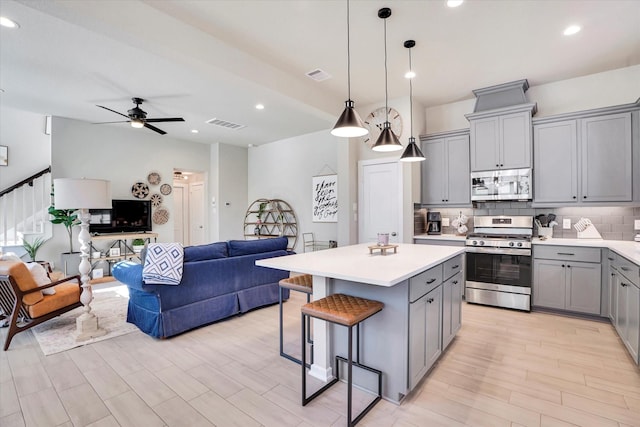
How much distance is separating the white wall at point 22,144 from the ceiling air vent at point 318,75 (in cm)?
601

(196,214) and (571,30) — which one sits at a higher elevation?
(571,30)

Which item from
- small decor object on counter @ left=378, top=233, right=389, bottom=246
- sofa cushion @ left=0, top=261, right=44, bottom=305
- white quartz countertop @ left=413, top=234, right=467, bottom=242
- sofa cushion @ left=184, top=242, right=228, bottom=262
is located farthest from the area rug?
white quartz countertop @ left=413, top=234, right=467, bottom=242

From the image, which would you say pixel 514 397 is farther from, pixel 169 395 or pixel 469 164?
pixel 469 164

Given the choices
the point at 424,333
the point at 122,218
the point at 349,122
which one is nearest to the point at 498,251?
the point at 424,333

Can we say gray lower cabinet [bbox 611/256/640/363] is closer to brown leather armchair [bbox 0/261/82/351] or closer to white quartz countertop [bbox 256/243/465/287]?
white quartz countertop [bbox 256/243/465/287]

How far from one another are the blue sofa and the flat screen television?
11.0ft

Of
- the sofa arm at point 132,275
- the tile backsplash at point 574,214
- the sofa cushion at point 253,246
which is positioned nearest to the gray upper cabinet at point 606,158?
the tile backsplash at point 574,214

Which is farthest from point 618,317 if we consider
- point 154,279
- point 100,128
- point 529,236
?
point 100,128

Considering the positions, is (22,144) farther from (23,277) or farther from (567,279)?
(567,279)

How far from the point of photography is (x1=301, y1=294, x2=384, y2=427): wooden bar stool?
1.81 m

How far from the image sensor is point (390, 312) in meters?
2.11

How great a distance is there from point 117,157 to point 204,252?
14.6 ft

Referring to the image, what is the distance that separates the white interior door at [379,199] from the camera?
4727 mm

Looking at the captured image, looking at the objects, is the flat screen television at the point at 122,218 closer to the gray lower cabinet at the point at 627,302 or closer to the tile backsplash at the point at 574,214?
the tile backsplash at the point at 574,214
